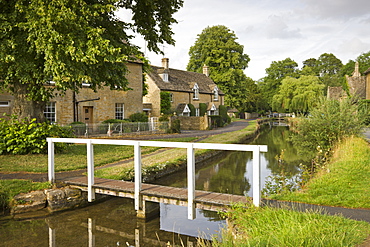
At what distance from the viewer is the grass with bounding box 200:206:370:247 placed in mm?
4023

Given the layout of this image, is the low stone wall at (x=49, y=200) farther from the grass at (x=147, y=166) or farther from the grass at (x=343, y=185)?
the grass at (x=343, y=185)

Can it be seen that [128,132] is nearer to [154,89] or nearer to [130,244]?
[154,89]

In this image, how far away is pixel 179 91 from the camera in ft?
124

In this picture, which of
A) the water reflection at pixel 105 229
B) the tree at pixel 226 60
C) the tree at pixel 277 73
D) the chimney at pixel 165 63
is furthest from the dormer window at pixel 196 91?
the tree at pixel 277 73

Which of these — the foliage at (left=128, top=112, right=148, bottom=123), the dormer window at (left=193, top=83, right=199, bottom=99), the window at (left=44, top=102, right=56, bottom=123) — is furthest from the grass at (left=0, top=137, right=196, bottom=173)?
the dormer window at (left=193, top=83, right=199, bottom=99)

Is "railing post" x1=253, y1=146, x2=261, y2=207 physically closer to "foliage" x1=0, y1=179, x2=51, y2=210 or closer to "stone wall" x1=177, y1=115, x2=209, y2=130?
"foliage" x1=0, y1=179, x2=51, y2=210

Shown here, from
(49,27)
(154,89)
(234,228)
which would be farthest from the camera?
(154,89)

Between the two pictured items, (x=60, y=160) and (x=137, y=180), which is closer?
(x=137, y=180)

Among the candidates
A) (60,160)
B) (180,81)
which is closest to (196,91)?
(180,81)

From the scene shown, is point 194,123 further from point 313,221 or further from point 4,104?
point 313,221

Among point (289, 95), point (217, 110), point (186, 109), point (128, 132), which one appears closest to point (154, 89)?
point (186, 109)

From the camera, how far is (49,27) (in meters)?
9.81

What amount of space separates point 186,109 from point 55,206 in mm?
30116

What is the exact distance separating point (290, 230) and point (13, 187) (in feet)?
25.3
